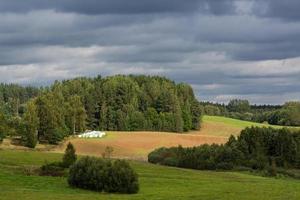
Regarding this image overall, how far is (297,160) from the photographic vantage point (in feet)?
361

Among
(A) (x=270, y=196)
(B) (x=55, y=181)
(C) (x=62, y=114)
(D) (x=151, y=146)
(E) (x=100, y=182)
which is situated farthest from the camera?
(C) (x=62, y=114)

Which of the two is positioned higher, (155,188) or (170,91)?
(170,91)

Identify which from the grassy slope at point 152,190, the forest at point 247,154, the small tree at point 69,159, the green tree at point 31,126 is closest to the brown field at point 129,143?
the green tree at point 31,126

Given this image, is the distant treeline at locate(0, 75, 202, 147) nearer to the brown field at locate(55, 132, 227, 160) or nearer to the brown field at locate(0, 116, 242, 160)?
the brown field at locate(0, 116, 242, 160)

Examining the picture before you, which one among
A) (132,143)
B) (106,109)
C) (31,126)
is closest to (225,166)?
(132,143)

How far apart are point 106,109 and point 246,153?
74.3 meters

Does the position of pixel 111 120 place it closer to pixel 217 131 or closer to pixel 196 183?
pixel 217 131

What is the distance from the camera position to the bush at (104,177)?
5594 cm

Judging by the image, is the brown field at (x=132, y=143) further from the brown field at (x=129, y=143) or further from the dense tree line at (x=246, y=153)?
the dense tree line at (x=246, y=153)

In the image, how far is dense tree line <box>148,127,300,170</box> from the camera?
341 feet

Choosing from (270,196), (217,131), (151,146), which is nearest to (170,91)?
(217,131)

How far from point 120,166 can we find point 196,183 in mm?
9187

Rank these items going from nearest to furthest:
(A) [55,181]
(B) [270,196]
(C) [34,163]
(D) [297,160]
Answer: (B) [270,196]
(A) [55,181]
(C) [34,163]
(D) [297,160]

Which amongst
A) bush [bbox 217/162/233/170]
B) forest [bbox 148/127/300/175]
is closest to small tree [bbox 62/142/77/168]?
forest [bbox 148/127/300/175]
